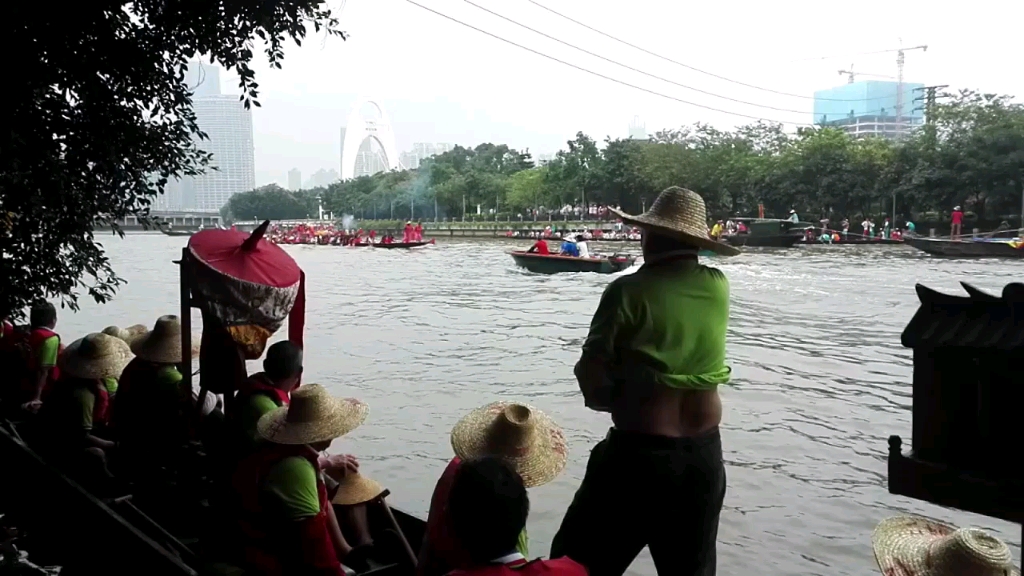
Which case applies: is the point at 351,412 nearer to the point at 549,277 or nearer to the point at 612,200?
the point at 549,277

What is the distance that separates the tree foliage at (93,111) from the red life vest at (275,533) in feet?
7.19

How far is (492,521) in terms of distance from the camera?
1545 mm

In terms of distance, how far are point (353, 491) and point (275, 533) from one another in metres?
0.62

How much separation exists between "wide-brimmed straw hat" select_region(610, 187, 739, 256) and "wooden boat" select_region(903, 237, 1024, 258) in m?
21.4

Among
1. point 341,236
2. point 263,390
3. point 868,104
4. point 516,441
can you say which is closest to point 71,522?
point 263,390

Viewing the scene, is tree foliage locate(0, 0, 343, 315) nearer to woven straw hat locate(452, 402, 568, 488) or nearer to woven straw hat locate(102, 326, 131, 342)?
woven straw hat locate(102, 326, 131, 342)

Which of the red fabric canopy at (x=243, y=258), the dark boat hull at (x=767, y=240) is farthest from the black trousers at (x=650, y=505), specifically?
the dark boat hull at (x=767, y=240)

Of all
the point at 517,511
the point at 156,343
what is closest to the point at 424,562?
the point at 517,511

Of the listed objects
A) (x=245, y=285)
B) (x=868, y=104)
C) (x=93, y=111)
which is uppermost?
(x=868, y=104)

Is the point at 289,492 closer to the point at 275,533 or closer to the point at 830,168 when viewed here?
the point at 275,533

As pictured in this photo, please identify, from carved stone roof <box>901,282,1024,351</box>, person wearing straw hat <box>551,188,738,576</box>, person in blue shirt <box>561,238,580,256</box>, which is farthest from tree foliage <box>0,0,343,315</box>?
person in blue shirt <box>561,238,580,256</box>

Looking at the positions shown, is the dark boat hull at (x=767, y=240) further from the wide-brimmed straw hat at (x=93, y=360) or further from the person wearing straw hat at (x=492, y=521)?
the person wearing straw hat at (x=492, y=521)

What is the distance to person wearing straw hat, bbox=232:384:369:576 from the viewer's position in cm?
233

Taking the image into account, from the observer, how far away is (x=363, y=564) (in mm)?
2838
